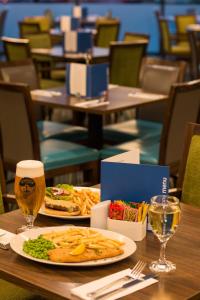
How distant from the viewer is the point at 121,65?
662 cm

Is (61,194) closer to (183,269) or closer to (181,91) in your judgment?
(183,269)

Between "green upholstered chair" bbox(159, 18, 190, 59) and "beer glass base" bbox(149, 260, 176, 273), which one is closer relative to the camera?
"beer glass base" bbox(149, 260, 176, 273)

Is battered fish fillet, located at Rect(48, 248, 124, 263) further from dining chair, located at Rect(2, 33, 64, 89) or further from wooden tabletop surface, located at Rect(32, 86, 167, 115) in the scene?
dining chair, located at Rect(2, 33, 64, 89)

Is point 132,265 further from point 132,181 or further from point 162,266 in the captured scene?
point 132,181

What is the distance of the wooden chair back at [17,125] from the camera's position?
4145mm

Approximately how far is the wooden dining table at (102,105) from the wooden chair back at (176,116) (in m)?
0.37

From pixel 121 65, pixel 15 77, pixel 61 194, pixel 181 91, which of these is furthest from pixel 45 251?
pixel 121 65

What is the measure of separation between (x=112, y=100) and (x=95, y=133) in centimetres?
33

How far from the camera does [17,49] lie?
7.02 m

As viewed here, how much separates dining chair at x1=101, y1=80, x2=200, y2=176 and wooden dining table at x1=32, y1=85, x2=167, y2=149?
0.30m

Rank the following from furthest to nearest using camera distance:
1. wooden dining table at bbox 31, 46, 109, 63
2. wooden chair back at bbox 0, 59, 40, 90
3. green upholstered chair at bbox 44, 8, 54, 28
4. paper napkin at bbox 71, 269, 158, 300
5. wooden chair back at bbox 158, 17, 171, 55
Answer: green upholstered chair at bbox 44, 8, 54, 28 < wooden chair back at bbox 158, 17, 171, 55 < wooden dining table at bbox 31, 46, 109, 63 < wooden chair back at bbox 0, 59, 40, 90 < paper napkin at bbox 71, 269, 158, 300

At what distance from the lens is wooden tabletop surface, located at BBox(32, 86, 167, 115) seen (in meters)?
4.42

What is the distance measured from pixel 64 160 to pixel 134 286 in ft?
8.89

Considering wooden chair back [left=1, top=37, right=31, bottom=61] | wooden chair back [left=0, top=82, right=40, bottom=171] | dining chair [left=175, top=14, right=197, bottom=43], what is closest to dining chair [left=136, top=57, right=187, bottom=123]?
Result: wooden chair back [left=0, top=82, right=40, bottom=171]
